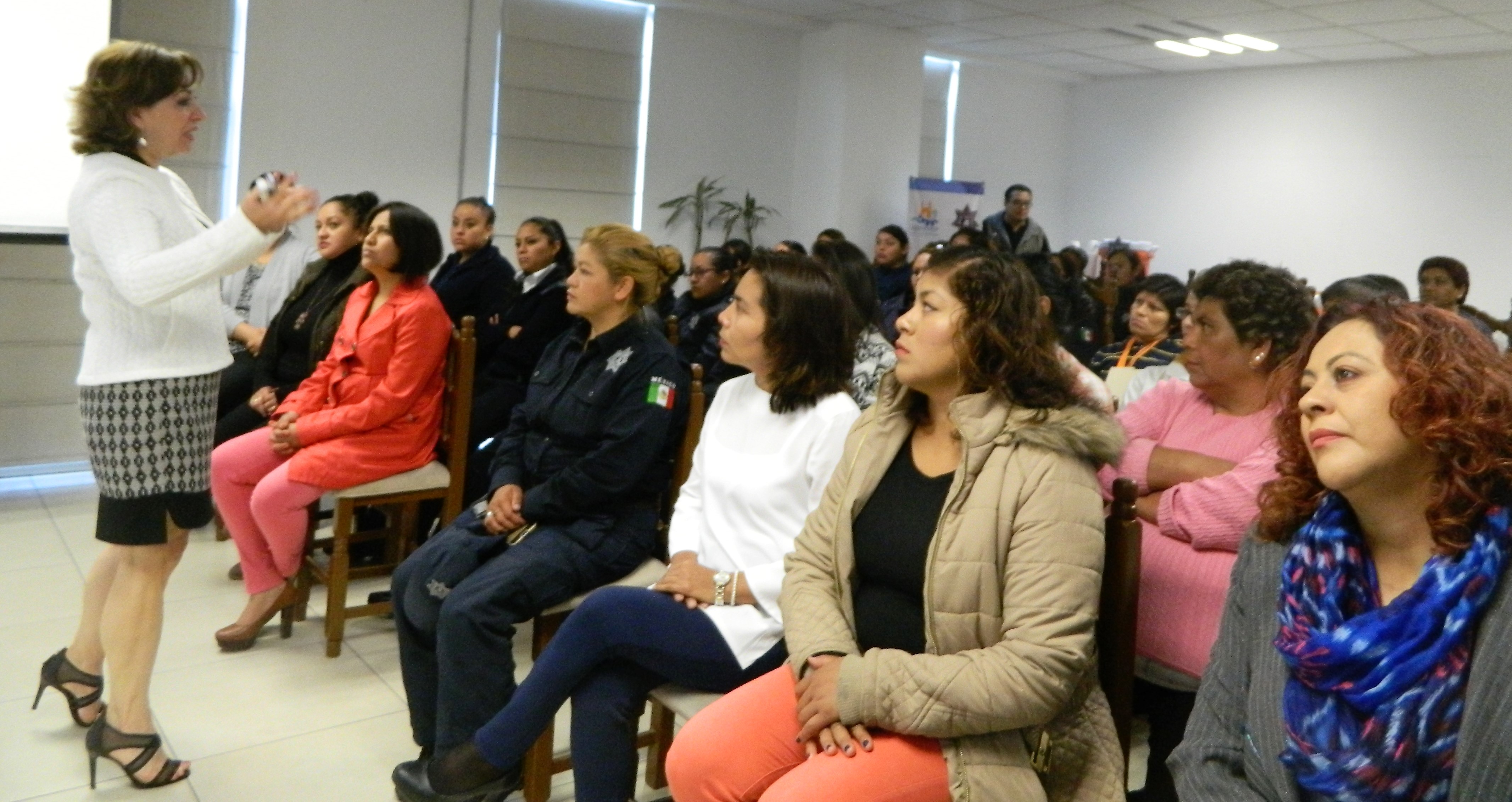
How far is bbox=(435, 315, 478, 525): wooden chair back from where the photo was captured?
3121 millimetres

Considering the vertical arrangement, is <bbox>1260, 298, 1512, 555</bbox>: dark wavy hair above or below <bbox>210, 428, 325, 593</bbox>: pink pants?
above

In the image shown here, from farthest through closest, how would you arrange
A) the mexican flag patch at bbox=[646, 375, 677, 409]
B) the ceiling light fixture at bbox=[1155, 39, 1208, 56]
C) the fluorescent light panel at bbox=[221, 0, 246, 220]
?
the ceiling light fixture at bbox=[1155, 39, 1208, 56] < the fluorescent light panel at bbox=[221, 0, 246, 220] < the mexican flag patch at bbox=[646, 375, 677, 409]

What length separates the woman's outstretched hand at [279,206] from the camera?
217cm

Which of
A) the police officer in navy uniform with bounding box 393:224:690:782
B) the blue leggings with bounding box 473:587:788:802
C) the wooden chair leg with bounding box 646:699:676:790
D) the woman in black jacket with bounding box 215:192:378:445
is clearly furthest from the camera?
the woman in black jacket with bounding box 215:192:378:445

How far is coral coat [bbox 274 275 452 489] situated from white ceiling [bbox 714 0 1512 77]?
16.7 ft

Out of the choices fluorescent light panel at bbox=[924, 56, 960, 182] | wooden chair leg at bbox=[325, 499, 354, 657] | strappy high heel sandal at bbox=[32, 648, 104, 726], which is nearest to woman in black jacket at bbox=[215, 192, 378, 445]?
wooden chair leg at bbox=[325, 499, 354, 657]

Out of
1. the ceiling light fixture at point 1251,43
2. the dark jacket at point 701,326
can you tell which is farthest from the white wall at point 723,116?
the ceiling light fixture at point 1251,43

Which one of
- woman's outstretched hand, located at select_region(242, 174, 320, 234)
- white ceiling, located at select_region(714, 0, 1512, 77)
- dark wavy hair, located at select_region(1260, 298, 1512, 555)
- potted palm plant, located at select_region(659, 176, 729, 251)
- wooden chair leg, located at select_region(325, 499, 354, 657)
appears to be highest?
white ceiling, located at select_region(714, 0, 1512, 77)

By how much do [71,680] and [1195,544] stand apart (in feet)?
7.47

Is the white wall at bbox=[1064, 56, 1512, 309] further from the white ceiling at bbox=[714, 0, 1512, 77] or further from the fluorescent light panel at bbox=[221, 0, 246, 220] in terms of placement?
the fluorescent light panel at bbox=[221, 0, 246, 220]

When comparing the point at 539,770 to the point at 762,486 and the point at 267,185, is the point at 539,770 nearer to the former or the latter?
the point at 762,486

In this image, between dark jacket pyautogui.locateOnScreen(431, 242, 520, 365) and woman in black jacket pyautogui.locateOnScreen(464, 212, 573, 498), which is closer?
woman in black jacket pyautogui.locateOnScreen(464, 212, 573, 498)

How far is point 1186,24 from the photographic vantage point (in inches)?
303

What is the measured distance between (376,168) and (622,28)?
1.97 meters
